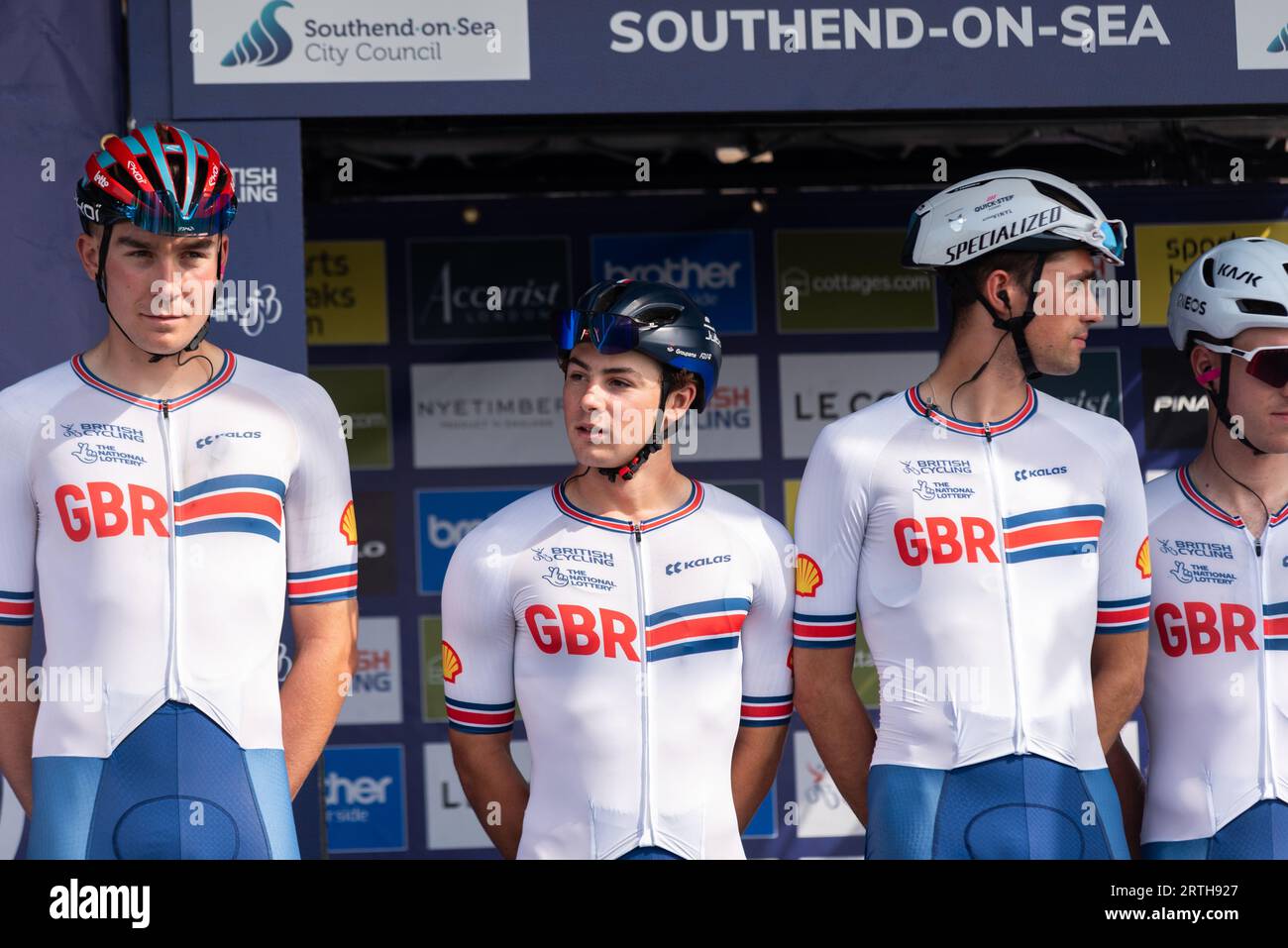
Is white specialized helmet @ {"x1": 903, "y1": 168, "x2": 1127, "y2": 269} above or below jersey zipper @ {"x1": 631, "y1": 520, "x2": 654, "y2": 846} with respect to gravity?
above

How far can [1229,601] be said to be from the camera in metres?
4.32

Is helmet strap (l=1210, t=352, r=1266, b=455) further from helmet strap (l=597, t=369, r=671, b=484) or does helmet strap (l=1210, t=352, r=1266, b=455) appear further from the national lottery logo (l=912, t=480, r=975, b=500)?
helmet strap (l=597, t=369, r=671, b=484)

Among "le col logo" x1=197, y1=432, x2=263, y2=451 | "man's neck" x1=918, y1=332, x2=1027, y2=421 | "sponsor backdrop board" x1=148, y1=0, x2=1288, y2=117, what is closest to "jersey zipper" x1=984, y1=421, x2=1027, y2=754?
"man's neck" x1=918, y1=332, x2=1027, y2=421

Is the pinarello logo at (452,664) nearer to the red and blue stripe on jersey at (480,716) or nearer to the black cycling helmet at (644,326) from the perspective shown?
the red and blue stripe on jersey at (480,716)

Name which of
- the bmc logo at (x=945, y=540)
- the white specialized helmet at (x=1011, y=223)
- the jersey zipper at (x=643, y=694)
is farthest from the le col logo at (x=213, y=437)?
the white specialized helmet at (x=1011, y=223)

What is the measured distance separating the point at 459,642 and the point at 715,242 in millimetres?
2909

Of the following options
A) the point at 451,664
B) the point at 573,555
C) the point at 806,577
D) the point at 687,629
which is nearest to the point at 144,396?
the point at 451,664

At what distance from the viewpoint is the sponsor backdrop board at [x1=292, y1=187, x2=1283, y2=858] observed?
21.2ft

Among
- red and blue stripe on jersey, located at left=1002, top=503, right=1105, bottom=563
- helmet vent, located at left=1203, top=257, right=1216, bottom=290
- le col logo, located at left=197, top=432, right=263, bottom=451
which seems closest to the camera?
le col logo, located at left=197, top=432, right=263, bottom=451

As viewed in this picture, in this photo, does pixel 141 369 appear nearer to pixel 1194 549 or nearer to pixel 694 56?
pixel 694 56

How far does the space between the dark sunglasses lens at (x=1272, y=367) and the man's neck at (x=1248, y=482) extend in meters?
0.18

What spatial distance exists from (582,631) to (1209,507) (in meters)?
1.77

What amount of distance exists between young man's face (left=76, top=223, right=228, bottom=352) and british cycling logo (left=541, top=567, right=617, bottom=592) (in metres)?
1.06

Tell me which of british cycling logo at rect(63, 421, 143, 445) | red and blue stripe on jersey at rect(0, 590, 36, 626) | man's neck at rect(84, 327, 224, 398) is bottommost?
red and blue stripe on jersey at rect(0, 590, 36, 626)
